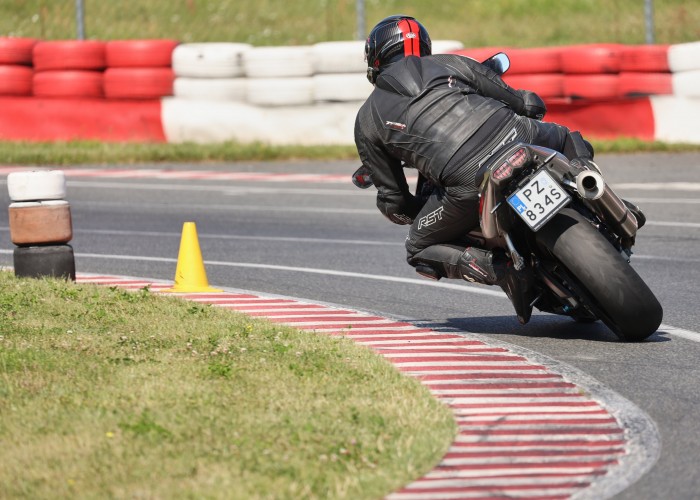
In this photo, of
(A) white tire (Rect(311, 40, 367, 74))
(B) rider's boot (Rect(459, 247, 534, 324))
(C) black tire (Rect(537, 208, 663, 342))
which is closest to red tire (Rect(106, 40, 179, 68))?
(A) white tire (Rect(311, 40, 367, 74))

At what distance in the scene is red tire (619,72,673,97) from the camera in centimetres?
1773

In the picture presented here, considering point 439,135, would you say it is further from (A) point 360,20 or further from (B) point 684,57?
(A) point 360,20

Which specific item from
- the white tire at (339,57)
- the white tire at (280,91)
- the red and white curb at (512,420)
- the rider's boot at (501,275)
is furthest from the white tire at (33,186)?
the white tire at (280,91)

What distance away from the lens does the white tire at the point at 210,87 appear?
1938cm

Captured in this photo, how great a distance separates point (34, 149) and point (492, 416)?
14.8 meters

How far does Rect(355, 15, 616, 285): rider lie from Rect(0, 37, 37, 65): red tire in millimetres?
13085

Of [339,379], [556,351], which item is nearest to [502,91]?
[556,351]

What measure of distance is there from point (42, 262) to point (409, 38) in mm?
3251

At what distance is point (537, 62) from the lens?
59.6 feet

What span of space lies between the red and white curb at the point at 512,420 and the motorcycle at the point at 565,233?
0.42 metres

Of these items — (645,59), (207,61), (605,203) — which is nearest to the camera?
(605,203)

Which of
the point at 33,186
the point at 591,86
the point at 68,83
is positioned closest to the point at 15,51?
the point at 68,83

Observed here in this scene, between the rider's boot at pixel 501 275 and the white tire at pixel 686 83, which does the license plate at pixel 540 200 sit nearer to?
the rider's boot at pixel 501 275

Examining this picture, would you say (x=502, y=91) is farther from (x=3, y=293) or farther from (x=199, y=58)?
(x=199, y=58)
